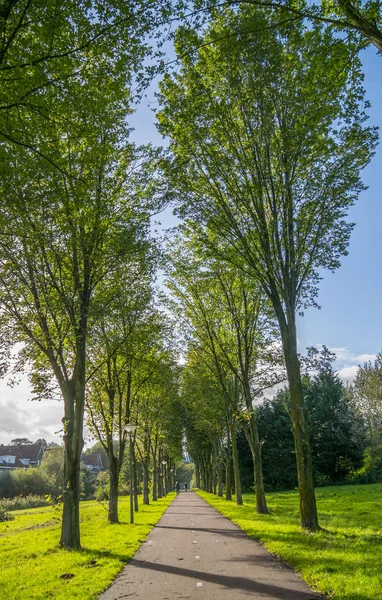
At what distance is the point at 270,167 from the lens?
13164 mm

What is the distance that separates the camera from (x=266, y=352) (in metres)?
23.6

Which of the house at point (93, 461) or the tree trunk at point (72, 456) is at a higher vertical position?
the tree trunk at point (72, 456)

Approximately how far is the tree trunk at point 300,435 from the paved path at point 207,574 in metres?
1.88

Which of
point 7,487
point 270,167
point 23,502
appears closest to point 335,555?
point 270,167

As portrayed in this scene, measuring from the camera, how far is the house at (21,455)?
9625 cm

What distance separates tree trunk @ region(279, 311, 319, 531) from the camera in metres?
12.2

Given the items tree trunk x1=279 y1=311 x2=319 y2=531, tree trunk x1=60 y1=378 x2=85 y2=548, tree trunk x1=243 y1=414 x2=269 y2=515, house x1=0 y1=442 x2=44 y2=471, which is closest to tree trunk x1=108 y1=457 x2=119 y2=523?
tree trunk x1=243 y1=414 x2=269 y2=515

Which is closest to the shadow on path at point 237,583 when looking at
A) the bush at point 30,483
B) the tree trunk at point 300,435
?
the tree trunk at point 300,435

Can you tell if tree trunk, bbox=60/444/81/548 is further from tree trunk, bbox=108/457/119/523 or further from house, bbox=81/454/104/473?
house, bbox=81/454/104/473

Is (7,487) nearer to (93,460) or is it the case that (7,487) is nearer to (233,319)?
(233,319)

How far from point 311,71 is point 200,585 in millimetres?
10669

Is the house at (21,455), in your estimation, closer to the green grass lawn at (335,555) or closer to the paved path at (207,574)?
the paved path at (207,574)

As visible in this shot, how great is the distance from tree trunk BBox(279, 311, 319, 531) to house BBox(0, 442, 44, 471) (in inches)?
3751

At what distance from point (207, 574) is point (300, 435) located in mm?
5659
